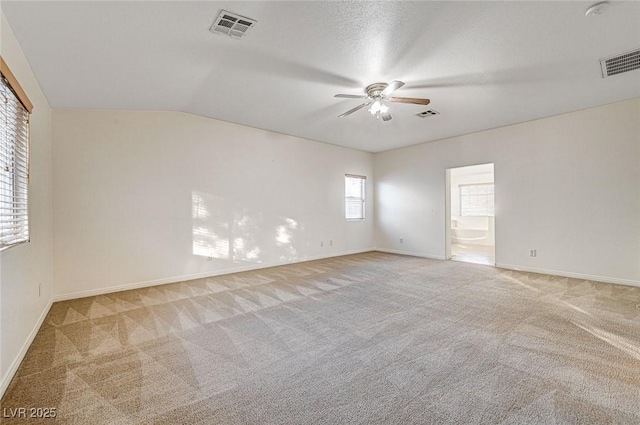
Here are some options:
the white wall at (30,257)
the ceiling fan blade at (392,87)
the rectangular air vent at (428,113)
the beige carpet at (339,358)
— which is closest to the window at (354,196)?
the rectangular air vent at (428,113)

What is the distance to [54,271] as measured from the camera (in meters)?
→ 3.56

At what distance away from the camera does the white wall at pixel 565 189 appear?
4.02 meters

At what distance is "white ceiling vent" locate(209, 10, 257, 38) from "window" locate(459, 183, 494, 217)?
29.5 feet

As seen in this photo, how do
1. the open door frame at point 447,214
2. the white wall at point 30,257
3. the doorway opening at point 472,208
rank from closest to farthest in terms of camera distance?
the white wall at point 30,257 < the open door frame at point 447,214 < the doorway opening at point 472,208

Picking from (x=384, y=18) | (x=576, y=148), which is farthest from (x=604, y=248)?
(x=384, y=18)

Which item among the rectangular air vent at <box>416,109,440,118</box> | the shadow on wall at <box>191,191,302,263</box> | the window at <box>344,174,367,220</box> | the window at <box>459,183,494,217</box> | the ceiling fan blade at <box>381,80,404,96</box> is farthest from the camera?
the window at <box>459,183,494,217</box>

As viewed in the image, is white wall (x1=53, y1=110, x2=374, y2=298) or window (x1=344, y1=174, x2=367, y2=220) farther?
window (x1=344, y1=174, x2=367, y2=220)

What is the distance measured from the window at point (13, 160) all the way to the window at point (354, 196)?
5.62 meters

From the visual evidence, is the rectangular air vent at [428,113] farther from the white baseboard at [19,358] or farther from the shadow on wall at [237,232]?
the white baseboard at [19,358]

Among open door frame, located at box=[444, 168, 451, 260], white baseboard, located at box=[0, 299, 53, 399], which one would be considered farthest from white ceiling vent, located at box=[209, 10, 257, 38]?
open door frame, located at box=[444, 168, 451, 260]

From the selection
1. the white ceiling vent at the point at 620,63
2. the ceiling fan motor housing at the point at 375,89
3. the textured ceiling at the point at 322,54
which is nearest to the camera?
the textured ceiling at the point at 322,54

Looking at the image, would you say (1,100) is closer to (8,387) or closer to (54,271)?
(8,387)

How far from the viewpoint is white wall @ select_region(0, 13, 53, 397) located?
1.94 meters

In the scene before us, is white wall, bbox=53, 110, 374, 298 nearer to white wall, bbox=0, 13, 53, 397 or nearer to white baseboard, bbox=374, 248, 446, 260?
white wall, bbox=0, 13, 53, 397
